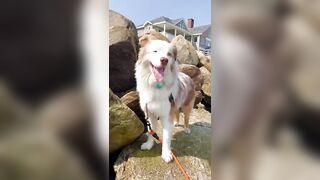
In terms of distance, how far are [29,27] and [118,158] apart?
0.48 meters

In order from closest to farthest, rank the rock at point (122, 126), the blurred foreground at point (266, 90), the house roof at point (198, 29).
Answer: the blurred foreground at point (266, 90)
the house roof at point (198, 29)
the rock at point (122, 126)

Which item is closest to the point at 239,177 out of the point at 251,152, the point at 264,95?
the point at 251,152

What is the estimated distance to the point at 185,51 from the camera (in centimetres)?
91

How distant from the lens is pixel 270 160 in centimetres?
64

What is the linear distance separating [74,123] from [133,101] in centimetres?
32

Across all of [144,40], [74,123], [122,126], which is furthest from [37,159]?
[144,40]

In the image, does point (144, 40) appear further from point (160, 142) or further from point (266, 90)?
point (266, 90)

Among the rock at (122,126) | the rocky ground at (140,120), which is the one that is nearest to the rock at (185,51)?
the rocky ground at (140,120)

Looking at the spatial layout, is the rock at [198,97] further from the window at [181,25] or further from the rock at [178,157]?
the window at [181,25]

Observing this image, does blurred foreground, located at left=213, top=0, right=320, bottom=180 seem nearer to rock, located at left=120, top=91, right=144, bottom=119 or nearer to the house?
the house

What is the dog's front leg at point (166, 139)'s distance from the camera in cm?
91

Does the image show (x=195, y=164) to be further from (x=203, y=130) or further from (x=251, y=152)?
(x=251, y=152)

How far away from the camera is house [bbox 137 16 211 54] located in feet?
2.77

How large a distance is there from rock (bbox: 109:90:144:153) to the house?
23 cm
